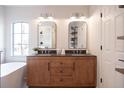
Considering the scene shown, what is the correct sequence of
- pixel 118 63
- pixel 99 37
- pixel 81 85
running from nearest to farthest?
pixel 118 63, pixel 99 37, pixel 81 85

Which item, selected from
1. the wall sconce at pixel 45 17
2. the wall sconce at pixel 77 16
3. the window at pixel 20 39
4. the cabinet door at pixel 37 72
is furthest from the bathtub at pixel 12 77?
the wall sconce at pixel 77 16

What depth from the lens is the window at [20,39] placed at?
18.1 feet

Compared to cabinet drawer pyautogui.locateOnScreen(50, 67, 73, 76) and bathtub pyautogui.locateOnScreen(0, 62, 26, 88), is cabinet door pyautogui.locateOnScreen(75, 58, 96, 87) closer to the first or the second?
cabinet drawer pyautogui.locateOnScreen(50, 67, 73, 76)

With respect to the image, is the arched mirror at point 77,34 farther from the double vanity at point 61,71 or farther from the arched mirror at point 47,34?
the double vanity at point 61,71

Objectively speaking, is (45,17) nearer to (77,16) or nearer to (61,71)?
(77,16)

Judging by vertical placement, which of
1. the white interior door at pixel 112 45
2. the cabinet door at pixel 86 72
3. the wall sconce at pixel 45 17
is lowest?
the cabinet door at pixel 86 72

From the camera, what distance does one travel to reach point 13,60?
18.1 feet

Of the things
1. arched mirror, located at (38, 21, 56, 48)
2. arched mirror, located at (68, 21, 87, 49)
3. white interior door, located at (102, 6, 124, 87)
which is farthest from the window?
white interior door, located at (102, 6, 124, 87)

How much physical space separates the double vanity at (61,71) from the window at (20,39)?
3.53ft

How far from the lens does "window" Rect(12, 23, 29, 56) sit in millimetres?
5531

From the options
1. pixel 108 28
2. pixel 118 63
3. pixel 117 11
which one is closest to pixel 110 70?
pixel 118 63

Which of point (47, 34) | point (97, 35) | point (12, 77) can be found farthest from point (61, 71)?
point (12, 77)
